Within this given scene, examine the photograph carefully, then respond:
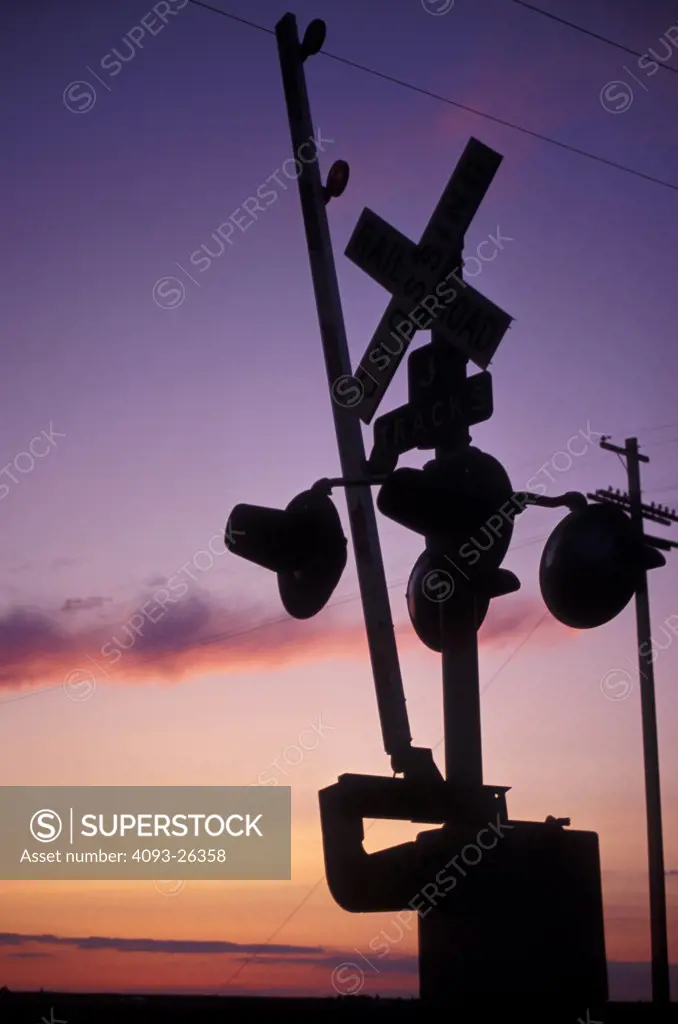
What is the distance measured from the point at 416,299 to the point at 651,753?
641 inches

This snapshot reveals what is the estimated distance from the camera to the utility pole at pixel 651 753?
17219 millimetres

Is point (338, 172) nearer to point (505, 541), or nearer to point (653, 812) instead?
point (505, 541)

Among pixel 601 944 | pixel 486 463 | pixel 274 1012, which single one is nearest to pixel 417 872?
pixel 601 944

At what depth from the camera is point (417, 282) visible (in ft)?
12.0

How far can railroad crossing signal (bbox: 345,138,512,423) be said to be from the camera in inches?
141

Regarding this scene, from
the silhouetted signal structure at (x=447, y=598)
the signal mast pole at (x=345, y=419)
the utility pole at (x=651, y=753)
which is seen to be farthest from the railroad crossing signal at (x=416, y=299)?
the utility pole at (x=651, y=753)

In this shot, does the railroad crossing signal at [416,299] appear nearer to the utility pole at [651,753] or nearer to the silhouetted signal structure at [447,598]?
the silhouetted signal structure at [447,598]

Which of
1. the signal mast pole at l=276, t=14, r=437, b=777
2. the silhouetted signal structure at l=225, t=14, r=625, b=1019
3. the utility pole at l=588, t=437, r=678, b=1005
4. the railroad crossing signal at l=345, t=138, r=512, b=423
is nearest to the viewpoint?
the silhouetted signal structure at l=225, t=14, r=625, b=1019

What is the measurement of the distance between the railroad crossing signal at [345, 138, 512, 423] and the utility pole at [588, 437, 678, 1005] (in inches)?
495

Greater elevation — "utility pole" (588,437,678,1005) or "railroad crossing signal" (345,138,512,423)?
"utility pole" (588,437,678,1005)

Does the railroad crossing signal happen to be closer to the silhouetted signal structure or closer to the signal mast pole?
the silhouetted signal structure

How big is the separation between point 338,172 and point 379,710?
1.80m

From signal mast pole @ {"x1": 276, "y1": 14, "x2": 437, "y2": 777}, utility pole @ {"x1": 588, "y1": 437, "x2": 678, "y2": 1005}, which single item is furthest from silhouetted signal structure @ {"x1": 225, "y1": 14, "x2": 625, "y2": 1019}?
utility pole @ {"x1": 588, "y1": 437, "x2": 678, "y2": 1005}

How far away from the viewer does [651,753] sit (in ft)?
60.8
